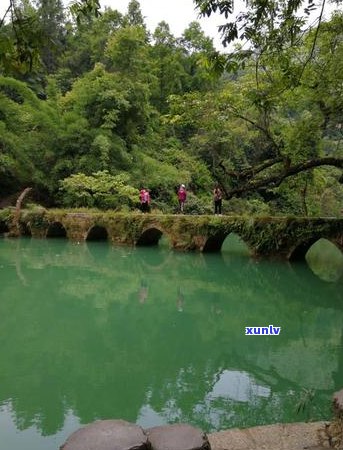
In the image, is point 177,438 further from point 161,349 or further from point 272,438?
point 161,349

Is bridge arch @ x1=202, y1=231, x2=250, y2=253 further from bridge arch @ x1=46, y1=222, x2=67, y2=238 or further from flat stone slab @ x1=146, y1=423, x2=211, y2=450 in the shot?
flat stone slab @ x1=146, y1=423, x2=211, y2=450

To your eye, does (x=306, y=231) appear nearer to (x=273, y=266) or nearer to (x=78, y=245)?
(x=273, y=266)

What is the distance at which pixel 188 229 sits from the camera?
17.9 metres

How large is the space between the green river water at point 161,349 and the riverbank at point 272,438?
809 mm

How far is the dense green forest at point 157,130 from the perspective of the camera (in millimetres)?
13039

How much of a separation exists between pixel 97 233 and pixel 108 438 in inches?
765

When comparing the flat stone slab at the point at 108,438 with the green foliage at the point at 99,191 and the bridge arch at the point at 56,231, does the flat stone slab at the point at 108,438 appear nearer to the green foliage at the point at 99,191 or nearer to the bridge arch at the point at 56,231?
the bridge arch at the point at 56,231

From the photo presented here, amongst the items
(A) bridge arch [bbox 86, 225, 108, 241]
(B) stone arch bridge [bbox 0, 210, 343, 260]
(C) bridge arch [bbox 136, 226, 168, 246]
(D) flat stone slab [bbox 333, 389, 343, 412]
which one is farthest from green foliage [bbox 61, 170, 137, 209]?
(D) flat stone slab [bbox 333, 389, 343, 412]

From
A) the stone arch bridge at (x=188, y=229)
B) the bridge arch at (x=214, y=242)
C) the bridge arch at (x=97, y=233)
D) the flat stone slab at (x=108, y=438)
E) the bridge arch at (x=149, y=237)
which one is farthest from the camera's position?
the bridge arch at (x=97, y=233)

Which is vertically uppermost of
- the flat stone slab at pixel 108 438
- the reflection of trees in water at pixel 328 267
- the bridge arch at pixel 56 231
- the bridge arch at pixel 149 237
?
the bridge arch at pixel 56 231

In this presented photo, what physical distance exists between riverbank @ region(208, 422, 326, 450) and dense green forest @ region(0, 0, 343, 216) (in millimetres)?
7596

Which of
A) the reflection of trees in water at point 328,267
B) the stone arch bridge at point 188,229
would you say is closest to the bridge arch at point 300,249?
the stone arch bridge at point 188,229

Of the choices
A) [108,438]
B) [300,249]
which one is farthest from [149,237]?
[108,438]

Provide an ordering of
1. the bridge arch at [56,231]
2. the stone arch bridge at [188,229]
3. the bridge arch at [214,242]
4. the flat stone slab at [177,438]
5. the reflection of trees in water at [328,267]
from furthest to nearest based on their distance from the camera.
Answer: the bridge arch at [56,231] → the bridge arch at [214,242] → the stone arch bridge at [188,229] → the reflection of trees in water at [328,267] → the flat stone slab at [177,438]
